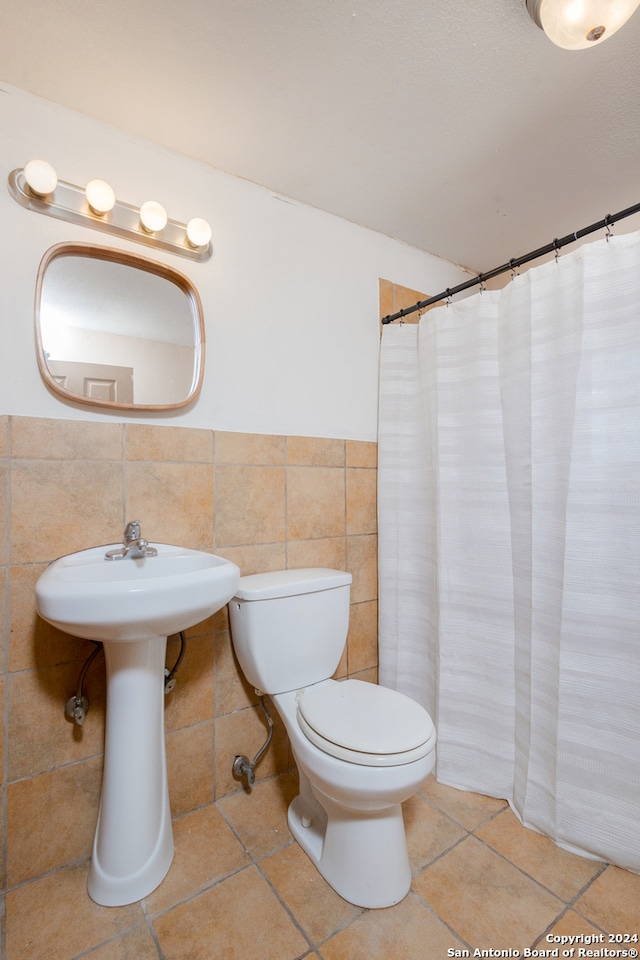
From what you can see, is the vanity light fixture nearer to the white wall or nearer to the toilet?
the white wall

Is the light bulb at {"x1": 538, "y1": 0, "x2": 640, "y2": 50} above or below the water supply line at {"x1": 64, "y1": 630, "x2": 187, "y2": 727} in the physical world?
above

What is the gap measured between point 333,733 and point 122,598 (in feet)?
2.01

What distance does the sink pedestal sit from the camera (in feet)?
3.63

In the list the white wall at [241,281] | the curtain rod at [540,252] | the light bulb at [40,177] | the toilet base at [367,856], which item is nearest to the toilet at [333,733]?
the toilet base at [367,856]

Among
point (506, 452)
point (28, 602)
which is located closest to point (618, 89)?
point (506, 452)

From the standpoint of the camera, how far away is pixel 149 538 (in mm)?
1333

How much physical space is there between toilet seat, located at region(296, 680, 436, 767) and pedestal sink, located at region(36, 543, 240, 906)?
1.34ft

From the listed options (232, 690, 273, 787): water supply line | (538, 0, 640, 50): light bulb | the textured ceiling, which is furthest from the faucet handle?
(538, 0, 640, 50): light bulb

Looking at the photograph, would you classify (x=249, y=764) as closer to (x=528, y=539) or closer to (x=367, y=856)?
(x=367, y=856)

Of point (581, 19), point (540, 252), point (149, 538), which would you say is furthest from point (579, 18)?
point (149, 538)

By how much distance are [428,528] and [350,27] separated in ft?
4.70

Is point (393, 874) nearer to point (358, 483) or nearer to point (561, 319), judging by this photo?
point (358, 483)

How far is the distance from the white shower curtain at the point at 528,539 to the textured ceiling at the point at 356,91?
43 centimetres

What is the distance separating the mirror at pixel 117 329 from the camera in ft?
3.99
